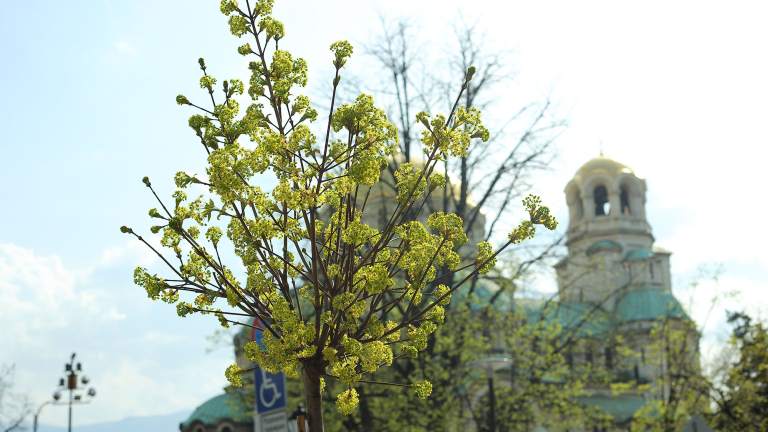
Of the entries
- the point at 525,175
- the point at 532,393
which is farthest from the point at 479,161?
the point at 532,393

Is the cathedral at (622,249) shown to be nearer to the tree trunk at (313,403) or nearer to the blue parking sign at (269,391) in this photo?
the blue parking sign at (269,391)

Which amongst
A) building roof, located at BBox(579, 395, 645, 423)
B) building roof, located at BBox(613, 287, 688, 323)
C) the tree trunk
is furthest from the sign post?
building roof, located at BBox(613, 287, 688, 323)

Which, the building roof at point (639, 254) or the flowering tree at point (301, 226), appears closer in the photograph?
the flowering tree at point (301, 226)

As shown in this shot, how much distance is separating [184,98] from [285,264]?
1.20m

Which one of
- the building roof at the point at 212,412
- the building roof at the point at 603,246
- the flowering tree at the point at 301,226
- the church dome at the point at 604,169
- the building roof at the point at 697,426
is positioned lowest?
the building roof at the point at 212,412

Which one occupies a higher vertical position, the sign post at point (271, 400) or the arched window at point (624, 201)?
the arched window at point (624, 201)

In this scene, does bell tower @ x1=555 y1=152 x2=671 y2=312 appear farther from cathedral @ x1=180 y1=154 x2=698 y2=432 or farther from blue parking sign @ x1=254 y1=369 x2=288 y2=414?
blue parking sign @ x1=254 y1=369 x2=288 y2=414

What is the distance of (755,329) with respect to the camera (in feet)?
75.8

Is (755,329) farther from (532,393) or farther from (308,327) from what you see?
(308,327)

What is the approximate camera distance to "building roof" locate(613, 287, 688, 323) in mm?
45844

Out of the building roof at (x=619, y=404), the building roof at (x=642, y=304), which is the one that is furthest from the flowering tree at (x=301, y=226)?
the building roof at (x=642, y=304)

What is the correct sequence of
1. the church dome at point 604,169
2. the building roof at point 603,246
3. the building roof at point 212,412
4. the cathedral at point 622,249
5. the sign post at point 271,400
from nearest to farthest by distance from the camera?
the sign post at point 271,400 → the building roof at point 212,412 → the cathedral at point 622,249 → the building roof at point 603,246 → the church dome at point 604,169

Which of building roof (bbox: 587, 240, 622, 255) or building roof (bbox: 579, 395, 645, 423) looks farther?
building roof (bbox: 587, 240, 622, 255)

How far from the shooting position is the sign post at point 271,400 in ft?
31.2
